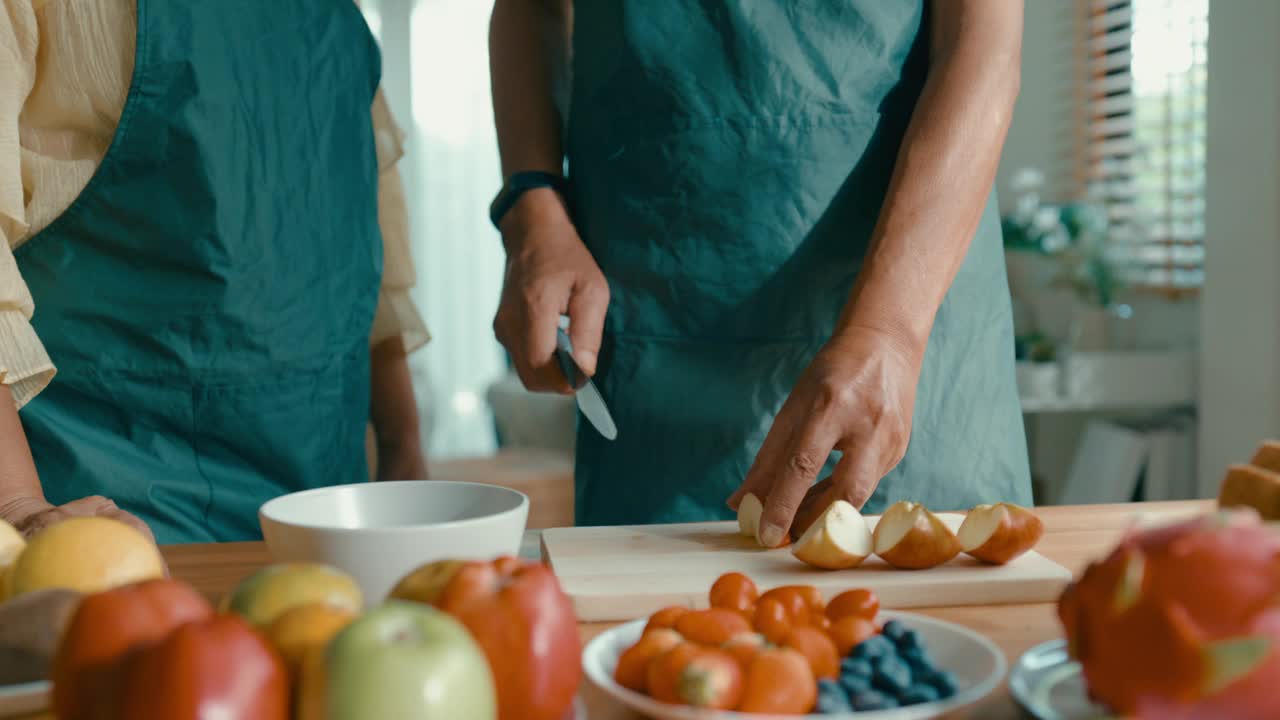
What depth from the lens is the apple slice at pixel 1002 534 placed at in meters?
0.74

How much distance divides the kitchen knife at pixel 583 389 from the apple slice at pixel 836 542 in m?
0.28

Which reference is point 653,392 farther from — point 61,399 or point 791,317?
point 61,399

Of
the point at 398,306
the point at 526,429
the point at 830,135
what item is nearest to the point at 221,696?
the point at 830,135

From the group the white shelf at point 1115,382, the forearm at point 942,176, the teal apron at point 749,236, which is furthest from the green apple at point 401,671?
the white shelf at point 1115,382

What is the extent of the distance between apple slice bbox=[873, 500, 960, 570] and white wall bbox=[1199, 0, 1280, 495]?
2.25 metres

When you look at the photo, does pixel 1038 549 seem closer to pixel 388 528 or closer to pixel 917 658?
pixel 917 658

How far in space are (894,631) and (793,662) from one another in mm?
89

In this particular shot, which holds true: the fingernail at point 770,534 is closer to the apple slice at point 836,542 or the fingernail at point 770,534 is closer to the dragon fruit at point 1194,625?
the apple slice at point 836,542

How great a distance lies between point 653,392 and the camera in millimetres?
1125

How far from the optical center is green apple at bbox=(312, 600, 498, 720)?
1.15 ft

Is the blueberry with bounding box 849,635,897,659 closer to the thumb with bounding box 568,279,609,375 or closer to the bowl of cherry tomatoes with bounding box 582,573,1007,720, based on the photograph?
the bowl of cherry tomatoes with bounding box 582,573,1007,720

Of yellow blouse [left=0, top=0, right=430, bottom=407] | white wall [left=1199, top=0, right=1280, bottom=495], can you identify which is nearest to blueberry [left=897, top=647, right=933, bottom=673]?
yellow blouse [left=0, top=0, right=430, bottom=407]

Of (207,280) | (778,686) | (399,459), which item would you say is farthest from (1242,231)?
(778,686)

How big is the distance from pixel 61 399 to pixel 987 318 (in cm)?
86
